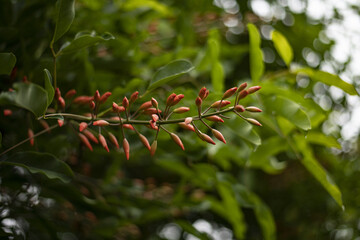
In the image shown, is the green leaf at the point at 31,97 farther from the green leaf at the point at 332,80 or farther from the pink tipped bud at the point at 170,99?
the green leaf at the point at 332,80

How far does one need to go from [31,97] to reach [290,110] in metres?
0.45

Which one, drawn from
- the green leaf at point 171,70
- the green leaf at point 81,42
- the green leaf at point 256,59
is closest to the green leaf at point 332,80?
the green leaf at point 256,59

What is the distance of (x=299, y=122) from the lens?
0.70 metres

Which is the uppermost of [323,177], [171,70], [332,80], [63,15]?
[63,15]

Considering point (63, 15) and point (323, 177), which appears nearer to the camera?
point (63, 15)

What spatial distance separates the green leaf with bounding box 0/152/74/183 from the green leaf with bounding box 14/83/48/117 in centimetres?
12

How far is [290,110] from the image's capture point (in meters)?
0.73

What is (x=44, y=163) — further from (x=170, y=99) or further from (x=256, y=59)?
(x=256, y=59)

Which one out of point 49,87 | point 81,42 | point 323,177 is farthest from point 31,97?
point 323,177

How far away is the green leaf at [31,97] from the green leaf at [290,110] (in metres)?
0.42

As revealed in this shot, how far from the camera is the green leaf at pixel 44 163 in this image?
2.08ft

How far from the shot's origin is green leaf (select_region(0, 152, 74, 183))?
0.63 m

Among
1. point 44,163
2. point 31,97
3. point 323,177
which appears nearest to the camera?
point 31,97

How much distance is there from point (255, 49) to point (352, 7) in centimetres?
74
